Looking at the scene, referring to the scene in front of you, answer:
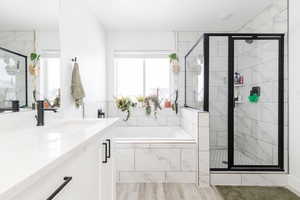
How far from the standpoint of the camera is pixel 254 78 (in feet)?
10.7

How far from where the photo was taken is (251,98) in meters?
3.19

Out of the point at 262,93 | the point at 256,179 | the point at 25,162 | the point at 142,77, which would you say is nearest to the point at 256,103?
the point at 262,93

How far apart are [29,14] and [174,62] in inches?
118

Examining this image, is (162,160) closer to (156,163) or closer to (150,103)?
(156,163)

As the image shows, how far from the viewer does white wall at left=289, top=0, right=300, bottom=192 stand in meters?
2.64

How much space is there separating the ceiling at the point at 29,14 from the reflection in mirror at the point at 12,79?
0.19m

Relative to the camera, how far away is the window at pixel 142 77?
4457 millimetres

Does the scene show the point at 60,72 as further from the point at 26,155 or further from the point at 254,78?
the point at 254,78

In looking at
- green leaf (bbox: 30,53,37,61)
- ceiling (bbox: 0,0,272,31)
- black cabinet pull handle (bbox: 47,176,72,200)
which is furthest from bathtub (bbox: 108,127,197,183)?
black cabinet pull handle (bbox: 47,176,72,200)

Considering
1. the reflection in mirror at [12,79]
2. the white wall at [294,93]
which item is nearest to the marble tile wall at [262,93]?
the white wall at [294,93]

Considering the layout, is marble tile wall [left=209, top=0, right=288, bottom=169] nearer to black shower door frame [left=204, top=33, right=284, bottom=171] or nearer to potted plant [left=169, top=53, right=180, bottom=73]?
black shower door frame [left=204, top=33, right=284, bottom=171]

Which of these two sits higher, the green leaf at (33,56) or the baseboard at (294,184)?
the green leaf at (33,56)

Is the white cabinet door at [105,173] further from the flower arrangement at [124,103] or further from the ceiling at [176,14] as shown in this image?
the flower arrangement at [124,103]

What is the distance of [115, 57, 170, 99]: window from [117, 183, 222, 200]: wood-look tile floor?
2013 mm
